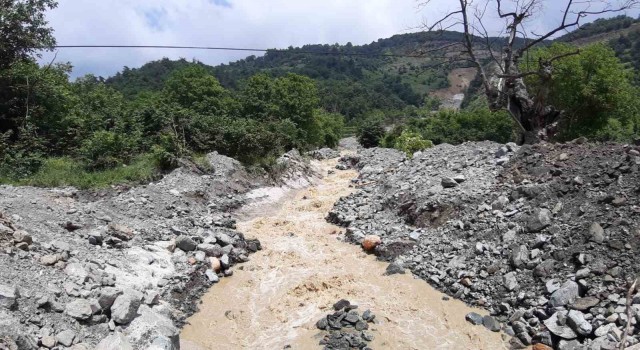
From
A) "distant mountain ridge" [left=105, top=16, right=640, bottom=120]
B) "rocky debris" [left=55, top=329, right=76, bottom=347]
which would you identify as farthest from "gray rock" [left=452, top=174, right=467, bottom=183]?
"distant mountain ridge" [left=105, top=16, right=640, bottom=120]

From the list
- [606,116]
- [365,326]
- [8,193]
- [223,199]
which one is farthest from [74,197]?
[606,116]

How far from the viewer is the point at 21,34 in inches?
629

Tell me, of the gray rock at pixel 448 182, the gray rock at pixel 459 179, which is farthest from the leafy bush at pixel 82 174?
the gray rock at pixel 459 179

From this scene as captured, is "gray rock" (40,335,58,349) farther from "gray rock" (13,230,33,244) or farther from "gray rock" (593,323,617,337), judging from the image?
"gray rock" (593,323,617,337)

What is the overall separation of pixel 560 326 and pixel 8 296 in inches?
319

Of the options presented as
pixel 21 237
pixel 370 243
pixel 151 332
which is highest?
pixel 21 237

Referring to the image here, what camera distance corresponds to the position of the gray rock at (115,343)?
586 centimetres

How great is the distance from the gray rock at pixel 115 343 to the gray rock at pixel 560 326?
6.29 m

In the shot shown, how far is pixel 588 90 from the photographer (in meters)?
20.4

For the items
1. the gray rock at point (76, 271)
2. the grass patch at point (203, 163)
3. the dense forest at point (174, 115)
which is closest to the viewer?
the gray rock at point (76, 271)

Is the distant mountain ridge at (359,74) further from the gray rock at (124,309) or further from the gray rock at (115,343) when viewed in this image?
the gray rock at (115,343)

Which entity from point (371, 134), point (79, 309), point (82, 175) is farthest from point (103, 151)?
point (371, 134)

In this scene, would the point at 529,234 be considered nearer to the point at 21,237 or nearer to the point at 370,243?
the point at 370,243

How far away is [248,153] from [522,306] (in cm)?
1298
